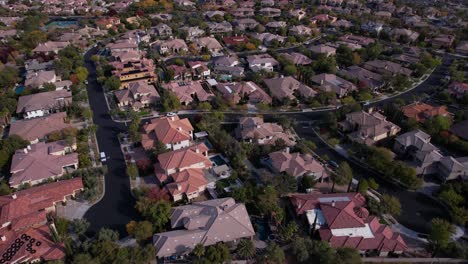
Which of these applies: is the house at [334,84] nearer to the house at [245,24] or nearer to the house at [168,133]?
the house at [168,133]

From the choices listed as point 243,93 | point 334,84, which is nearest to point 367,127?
point 334,84

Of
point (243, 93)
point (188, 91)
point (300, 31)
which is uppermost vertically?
point (300, 31)

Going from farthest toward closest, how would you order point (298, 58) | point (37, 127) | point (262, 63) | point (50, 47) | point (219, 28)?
point (219, 28)
point (50, 47)
point (298, 58)
point (262, 63)
point (37, 127)

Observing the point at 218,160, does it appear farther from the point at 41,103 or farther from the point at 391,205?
the point at 41,103

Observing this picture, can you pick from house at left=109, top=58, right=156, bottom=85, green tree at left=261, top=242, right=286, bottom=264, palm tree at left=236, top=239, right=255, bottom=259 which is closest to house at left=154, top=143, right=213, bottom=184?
palm tree at left=236, top=239, right=255, bottom=259

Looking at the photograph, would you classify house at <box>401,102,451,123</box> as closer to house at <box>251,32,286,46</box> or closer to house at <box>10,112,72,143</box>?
house at <box>251,32,286,46</box>

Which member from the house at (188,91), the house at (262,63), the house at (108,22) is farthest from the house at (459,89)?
the house at (108,22)

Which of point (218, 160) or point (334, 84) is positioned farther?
point (334, 84)

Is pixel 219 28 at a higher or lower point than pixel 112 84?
higher
